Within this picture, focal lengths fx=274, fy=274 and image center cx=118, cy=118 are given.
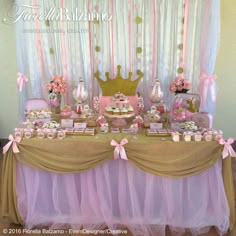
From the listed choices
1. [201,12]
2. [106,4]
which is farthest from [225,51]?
[106,4]

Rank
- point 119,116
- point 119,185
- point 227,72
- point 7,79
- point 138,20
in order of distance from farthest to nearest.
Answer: point 7,79, point 227,72, point 138,20, point 119,116, point 119,185

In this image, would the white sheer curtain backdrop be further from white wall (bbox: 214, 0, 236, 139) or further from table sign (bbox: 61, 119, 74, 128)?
white wall (bbox: 214, 0, 236, 139)

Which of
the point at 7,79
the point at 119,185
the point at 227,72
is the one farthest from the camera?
the point at 7,79

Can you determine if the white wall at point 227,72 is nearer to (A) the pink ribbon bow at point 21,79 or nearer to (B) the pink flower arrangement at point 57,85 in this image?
(B) the pink flower arrangement at point 57,85

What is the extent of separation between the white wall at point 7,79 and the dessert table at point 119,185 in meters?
1.64

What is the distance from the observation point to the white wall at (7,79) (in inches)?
125

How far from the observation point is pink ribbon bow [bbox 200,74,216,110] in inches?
101

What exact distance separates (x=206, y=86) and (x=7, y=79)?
2345mm

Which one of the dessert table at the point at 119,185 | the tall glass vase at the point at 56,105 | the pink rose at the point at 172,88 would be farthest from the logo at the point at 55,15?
the dessert table at the point at 119,185

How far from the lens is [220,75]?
322 centimetres

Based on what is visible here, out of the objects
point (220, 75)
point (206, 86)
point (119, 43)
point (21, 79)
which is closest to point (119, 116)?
point (119, 43)

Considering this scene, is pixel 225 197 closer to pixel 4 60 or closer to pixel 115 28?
pixel 115 28

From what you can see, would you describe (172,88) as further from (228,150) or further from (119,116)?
(228,150)

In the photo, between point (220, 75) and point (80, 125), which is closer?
point (80, 125)
